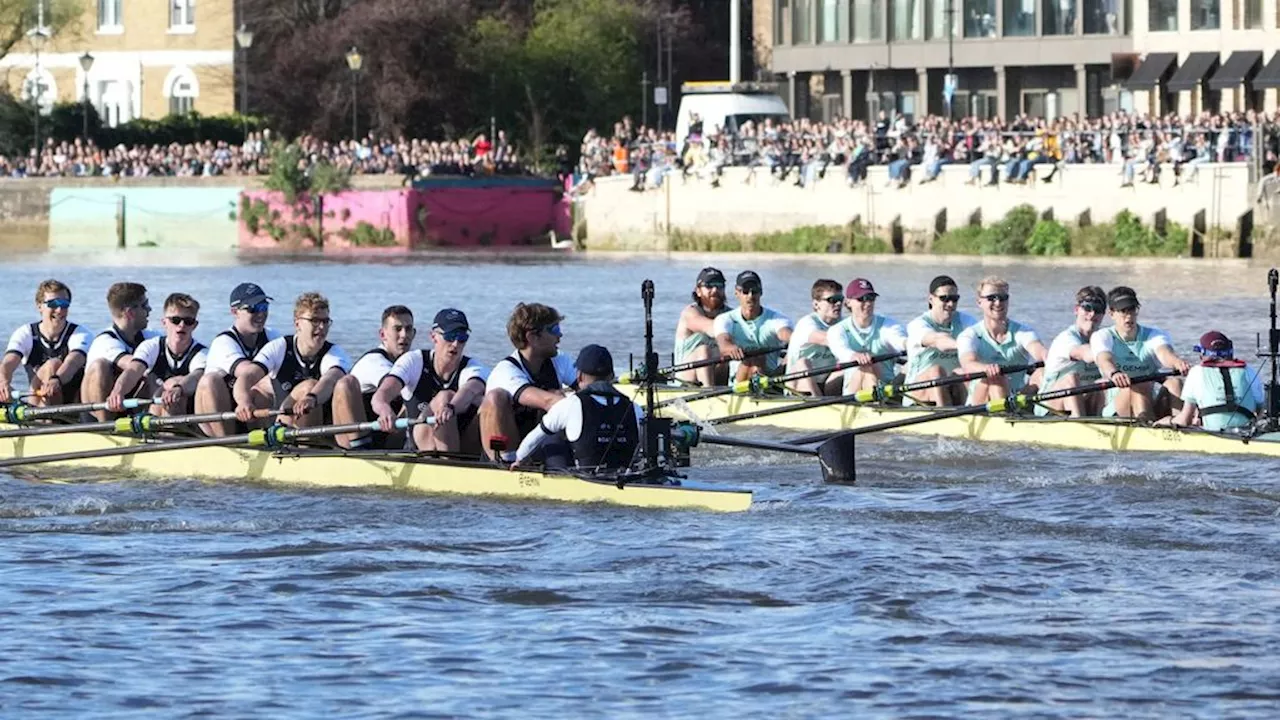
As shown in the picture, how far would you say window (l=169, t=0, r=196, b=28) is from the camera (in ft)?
236

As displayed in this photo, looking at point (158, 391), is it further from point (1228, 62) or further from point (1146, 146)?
point (1228, 62)

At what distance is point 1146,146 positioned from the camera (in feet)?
146

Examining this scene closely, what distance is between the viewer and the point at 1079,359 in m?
18.7

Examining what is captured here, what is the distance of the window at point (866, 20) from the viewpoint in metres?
67.8

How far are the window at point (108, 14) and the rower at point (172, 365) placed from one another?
56.3 meters

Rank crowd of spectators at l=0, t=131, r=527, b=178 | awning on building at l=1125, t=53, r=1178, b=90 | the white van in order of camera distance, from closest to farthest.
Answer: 1. the white van
2. crowd of spectators at l=0, t=131, r=527, b=178
3. awning on building at l=1125, t=53, r=1178, b=90

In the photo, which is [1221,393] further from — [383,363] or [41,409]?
[41,409]

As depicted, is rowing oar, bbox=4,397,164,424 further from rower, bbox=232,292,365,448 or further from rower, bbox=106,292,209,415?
rower, bbox=232,292,365,448

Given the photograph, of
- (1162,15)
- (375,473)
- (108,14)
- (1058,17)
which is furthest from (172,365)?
(108,14)

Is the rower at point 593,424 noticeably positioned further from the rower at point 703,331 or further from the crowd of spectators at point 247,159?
the crowd of spectators at point 247,159

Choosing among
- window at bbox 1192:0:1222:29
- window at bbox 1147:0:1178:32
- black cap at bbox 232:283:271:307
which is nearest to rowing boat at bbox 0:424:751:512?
black cap at bbox 232:283:271:307

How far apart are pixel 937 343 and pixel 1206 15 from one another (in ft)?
134

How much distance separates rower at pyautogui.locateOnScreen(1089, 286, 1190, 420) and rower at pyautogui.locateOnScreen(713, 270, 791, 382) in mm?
3543

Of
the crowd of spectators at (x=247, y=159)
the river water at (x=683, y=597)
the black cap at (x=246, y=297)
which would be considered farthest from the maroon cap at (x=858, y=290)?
the crowd of spectators at (x=247, y=159)
